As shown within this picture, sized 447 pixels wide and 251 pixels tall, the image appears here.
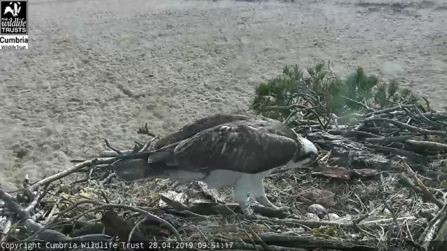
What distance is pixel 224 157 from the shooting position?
3717 millimetres

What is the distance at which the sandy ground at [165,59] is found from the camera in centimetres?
925

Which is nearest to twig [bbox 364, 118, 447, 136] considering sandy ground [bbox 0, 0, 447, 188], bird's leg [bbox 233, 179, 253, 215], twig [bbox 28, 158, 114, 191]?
bird's leg [bbox 233, 179, 253, 215]

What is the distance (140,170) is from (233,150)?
1.87 feet

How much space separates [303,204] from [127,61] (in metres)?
7.93

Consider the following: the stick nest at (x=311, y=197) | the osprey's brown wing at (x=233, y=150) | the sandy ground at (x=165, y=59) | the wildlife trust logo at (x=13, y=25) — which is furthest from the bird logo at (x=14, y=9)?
the osprey's brown wing at (x=233, y=150)

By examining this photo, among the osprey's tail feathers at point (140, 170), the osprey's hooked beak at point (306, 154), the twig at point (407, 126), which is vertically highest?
the twig at point (407, 126)

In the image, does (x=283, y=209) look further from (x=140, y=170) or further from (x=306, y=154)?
(x=140, y=170)

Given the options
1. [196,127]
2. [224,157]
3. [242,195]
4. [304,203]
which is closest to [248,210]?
[242,195]

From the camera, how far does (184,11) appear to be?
13.1 metres

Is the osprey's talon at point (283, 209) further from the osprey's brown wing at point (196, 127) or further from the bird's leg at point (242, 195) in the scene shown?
the osprey's brown wing at point (196, 127)

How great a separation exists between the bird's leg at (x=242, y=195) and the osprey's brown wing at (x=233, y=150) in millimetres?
173

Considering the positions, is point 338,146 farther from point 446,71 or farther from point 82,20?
point 82,20

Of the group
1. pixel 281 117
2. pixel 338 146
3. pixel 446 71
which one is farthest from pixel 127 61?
pixel 338 146

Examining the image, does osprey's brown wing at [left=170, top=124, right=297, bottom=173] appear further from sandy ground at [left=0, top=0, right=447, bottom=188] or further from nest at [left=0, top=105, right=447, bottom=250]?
sandy ground at [left=0, top=0, right=447, bottom=188]
